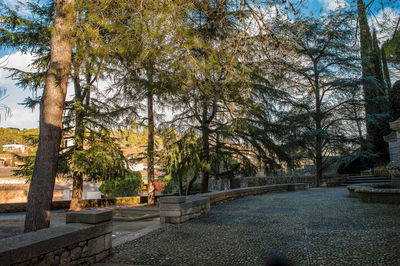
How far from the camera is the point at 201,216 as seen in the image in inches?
288

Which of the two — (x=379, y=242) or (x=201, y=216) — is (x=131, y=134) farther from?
(x=379, y=242)

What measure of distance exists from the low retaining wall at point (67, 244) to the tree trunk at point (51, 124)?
183cm

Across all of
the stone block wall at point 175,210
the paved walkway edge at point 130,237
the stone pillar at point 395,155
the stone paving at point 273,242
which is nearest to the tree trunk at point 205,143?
the stone block wall at point 175,210

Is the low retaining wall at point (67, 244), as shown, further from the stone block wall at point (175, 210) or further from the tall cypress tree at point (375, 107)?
the tall cypress tree at point (375, 107)

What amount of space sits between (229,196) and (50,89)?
7.97 meters

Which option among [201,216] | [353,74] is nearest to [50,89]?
[201,216]

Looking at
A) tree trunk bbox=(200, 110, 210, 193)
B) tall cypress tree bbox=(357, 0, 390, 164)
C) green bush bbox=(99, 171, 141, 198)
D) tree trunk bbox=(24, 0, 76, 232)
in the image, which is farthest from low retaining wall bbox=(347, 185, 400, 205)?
green bush bbox=(99, 171, 141, 198)

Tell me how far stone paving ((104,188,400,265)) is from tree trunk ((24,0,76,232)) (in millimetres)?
2037

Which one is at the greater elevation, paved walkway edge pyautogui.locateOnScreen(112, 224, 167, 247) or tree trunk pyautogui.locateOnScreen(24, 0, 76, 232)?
tree trunk pyautogui.locateOnScreen(24, 0, 76, 232)

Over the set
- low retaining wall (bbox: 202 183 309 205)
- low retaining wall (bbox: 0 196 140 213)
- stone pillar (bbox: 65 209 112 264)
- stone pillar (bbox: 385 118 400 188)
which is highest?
stone pillar (bbox: 385 118 400 188)

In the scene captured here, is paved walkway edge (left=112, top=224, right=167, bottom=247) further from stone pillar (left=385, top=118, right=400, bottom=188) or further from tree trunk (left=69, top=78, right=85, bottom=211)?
stone pillar (left=385, top=118, right=400, bottom=188)

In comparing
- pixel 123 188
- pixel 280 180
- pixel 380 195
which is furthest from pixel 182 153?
pixel 123 188

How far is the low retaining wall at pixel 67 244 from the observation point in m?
2.71

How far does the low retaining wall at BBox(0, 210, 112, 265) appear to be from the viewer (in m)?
2.71
